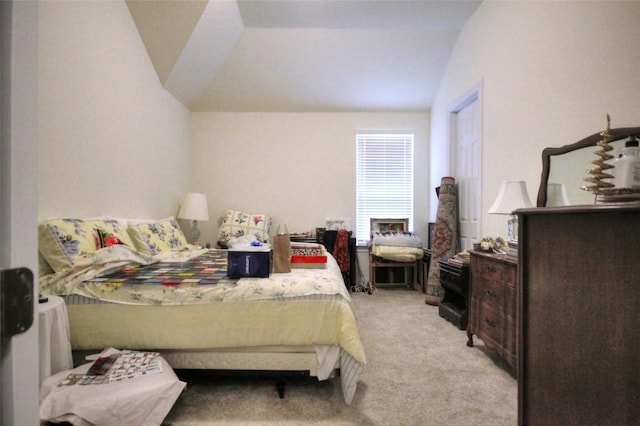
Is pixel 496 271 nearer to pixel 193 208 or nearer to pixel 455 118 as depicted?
pixel 455 118

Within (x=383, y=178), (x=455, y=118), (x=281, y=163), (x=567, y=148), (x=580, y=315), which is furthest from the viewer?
(x=383, y=178)

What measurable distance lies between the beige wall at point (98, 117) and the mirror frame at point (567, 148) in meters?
3.51

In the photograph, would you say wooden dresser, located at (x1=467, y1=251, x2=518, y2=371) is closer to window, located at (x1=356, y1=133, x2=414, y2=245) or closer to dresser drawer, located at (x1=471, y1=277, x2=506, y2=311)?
dresser drawer, located at (x1=471, y1=277, x2=506, y2=311)

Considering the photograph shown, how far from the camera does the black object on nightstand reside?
289 cm

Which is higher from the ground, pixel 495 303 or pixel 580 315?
pixel 580 315

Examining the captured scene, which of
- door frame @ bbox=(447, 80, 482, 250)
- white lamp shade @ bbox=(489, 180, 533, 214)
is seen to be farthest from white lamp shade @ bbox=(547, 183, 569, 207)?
door frame @ bbox=(447, 80, 482, 250)

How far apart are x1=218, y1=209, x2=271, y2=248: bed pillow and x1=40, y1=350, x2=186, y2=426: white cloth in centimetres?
289

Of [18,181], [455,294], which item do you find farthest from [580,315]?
[455,294]

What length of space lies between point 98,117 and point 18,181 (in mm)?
2825

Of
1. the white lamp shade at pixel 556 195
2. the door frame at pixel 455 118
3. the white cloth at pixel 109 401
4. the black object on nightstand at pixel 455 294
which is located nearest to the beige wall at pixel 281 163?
the door frame at pixel 455 118

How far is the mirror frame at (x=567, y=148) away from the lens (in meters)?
1.73

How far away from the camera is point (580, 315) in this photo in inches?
31.0

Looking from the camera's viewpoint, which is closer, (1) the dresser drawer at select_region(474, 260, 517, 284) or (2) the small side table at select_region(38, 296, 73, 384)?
(2) the small side table at select_region(38, 296, 73, 384)

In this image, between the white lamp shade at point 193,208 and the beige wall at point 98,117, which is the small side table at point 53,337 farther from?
the white lamp shade at point 193,208
